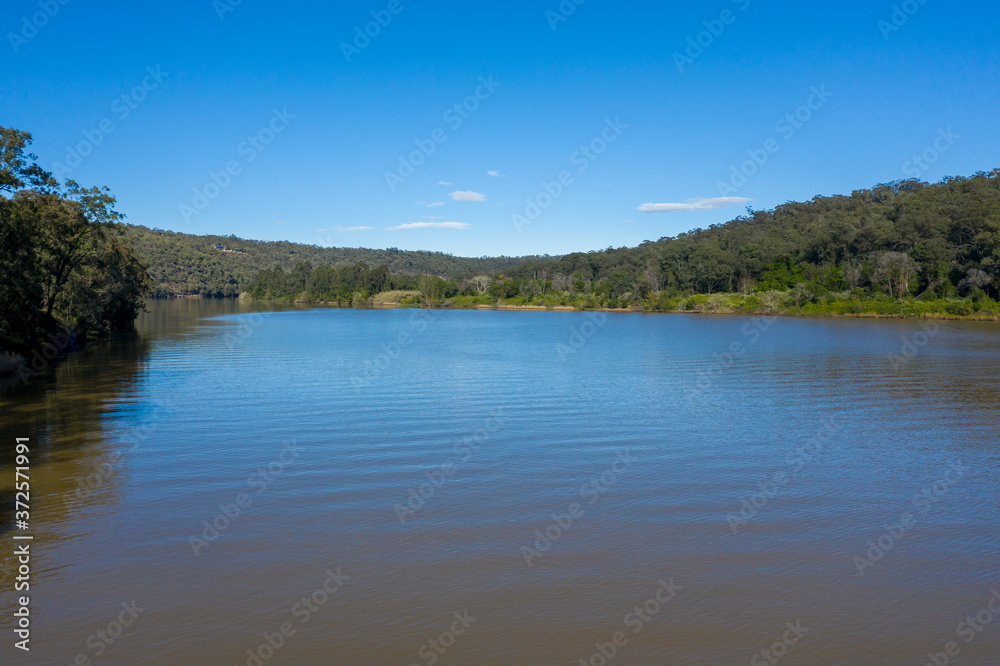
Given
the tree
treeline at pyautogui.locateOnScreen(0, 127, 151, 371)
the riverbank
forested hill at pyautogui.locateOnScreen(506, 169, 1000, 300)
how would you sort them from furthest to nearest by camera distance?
the tree → forested hill at pyautogui.locateOnScreen(506, 169, 1000, 300) → the riverbank → treeline at pyautogui.locateOnScreen(0, 127, 151, 371)

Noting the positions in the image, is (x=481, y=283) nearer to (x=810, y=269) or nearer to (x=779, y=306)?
(x=810, y=269)

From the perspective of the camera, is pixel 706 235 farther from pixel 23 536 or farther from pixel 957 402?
pixel 23 536

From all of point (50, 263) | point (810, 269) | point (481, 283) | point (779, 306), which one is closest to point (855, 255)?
point (810, 269)

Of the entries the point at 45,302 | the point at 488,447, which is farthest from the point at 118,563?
the point at 45,302

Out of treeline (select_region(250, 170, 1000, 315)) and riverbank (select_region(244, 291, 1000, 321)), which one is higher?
treeline (select_region(250, 170, 1000, 315))

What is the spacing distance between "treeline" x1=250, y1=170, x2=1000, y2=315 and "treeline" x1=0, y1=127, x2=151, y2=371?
74838 millimetres

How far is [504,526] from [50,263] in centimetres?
3173

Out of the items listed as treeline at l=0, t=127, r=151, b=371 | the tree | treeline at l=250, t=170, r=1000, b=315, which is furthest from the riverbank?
treeline at l=0, t=127, r=151, b=371

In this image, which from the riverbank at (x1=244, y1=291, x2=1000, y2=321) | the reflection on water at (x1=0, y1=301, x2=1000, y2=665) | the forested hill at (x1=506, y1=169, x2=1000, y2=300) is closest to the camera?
the reflection on water at (x1=0, y1=301, x2=1000, y2=665)

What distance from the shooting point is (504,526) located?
8.34m

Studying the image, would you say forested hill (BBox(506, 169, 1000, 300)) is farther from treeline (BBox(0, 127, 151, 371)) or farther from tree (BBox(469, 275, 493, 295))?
treeline (BBox(0, 127, 151, 371))

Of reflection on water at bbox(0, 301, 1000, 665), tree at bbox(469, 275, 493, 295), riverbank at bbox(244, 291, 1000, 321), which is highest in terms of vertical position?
tree at bbox(469, 275, 493, 295)

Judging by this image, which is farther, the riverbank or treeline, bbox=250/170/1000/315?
treeline, bbox=250/170/1000/315

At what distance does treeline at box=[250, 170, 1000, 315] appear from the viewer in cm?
7394
